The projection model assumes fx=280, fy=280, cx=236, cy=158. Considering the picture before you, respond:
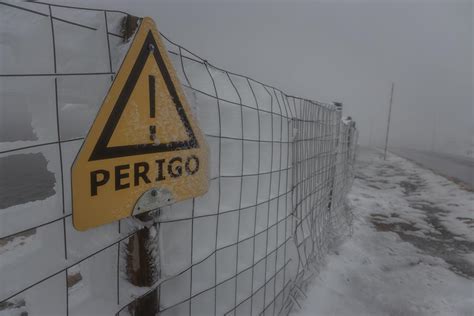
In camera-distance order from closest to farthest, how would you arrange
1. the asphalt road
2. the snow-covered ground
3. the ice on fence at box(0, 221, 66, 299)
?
the ice on fence at box(0, 221, 66, 299)
the snow-covered ground
the asphalt road

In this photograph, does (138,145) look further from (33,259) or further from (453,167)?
(453,167)

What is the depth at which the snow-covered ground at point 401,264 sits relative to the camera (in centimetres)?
308

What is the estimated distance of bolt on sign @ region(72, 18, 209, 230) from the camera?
899 mm

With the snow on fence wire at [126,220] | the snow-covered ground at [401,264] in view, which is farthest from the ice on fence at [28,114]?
the snow-covered ground at [401,264]

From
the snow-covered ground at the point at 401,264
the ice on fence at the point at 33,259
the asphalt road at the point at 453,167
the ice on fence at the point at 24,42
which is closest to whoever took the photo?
the ice on fence at the point at 24,42

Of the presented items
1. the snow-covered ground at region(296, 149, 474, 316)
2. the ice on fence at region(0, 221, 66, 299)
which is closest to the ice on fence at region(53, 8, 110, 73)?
the ice on fence at region(0, 221, 66, 299)

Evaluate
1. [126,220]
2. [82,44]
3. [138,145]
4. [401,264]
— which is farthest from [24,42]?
[401,264]

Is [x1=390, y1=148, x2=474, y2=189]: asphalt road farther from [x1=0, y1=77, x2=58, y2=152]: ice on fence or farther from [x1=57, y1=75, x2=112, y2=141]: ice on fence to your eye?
[x1=0, y1=77, x2=58, y2=152]: ice on fence

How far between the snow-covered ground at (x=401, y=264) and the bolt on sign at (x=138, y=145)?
2.39 m

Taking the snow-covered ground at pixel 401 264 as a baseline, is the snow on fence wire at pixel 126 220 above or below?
above

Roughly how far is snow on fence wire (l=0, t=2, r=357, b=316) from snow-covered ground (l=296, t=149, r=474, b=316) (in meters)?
0.81

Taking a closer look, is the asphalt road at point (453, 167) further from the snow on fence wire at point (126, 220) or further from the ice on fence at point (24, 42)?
the ice on fence at point (24, 42)

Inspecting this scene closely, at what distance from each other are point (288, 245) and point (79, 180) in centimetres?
218

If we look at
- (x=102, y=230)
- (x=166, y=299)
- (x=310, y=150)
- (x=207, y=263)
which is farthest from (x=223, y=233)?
(x=310, y=150)
